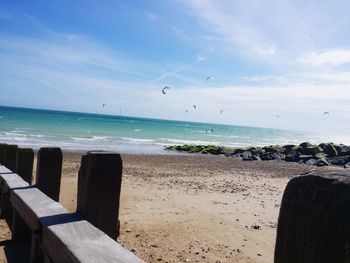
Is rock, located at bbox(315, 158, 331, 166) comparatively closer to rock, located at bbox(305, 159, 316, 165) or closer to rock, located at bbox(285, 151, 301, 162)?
rock, located at bbox(305, 159, 316, 165)

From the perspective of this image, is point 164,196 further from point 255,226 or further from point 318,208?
point 318,208

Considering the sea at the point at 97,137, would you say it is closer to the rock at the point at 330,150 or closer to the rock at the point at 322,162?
the rock at the point at 322,162

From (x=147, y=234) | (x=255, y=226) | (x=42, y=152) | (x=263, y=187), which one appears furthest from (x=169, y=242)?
(x=263, y=187)

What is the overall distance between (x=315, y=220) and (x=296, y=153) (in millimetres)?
33186

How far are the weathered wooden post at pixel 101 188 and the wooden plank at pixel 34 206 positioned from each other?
1.35 ft

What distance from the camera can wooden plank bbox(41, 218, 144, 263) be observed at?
6.75 feet

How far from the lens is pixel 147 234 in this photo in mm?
6484

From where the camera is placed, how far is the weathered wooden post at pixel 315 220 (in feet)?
3.08

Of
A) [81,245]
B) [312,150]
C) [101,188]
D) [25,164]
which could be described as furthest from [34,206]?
[312,150]

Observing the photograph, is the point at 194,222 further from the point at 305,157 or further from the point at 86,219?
the point at 305,157

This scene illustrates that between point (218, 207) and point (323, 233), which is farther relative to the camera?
point (218, 207)

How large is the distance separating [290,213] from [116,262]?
1144 millimetres

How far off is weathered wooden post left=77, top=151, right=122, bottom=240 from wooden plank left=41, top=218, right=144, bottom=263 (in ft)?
0.46

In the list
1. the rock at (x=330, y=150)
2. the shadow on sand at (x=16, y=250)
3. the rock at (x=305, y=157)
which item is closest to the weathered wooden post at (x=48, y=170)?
the shadow on sand at (x=16, y=250)
